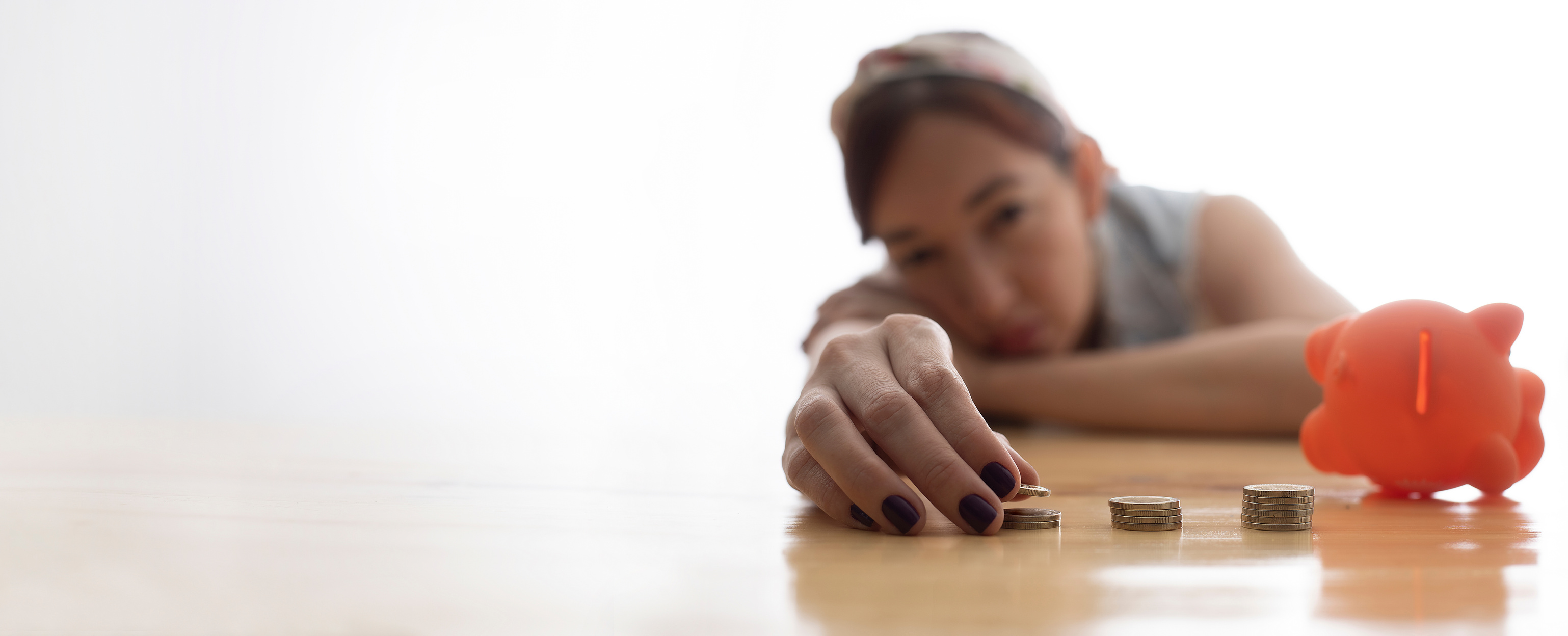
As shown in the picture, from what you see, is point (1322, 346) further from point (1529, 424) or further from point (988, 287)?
point (988, 287)

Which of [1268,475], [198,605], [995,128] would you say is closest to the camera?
[198,605]

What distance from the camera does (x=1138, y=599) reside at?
463mm

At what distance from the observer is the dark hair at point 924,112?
1686 mm

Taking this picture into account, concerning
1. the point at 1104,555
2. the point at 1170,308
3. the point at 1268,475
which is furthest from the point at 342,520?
the point at 1170,308

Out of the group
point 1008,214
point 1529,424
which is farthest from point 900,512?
point 1008,214

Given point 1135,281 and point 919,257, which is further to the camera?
point 1135,281

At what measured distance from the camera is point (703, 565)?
1.83ft

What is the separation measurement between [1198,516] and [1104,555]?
→ 0.61 ft

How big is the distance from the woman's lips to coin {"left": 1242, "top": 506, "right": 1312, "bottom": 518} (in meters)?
1.11

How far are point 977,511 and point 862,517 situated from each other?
8cm

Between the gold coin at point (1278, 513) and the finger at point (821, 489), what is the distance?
0.26 meters

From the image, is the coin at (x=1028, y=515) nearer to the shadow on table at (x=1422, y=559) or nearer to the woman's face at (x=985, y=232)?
the shadow on table at (x=1422, y=559)

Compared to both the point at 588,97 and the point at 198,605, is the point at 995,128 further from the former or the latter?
the point at 588,97

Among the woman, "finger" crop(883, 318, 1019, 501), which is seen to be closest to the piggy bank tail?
"finger" crop(883, 318, 1019, 501)
